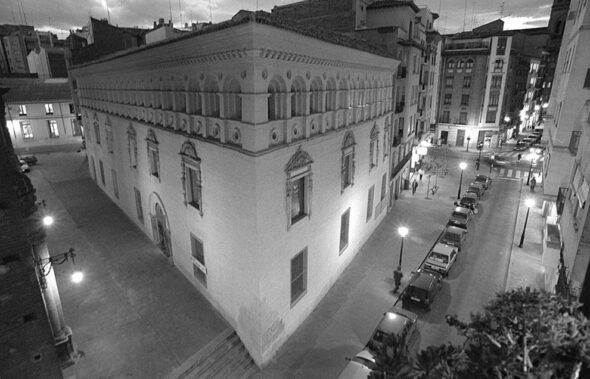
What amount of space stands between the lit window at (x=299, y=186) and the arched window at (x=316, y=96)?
2.24m

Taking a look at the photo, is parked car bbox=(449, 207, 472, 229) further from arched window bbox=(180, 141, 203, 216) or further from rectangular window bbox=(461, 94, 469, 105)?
rectangular window bbox=(461, 94, 469, 105)

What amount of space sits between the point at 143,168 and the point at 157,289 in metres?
7.62

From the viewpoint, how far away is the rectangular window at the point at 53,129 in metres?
45.6

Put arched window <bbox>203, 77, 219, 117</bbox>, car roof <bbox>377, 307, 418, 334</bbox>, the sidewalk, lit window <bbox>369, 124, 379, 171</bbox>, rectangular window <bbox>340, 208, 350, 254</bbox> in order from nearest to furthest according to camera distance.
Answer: arched window <bbox>203, 77, 219, 117</bbox> → the sidewalk → car roof <bbox>377, 307, 418, 334</bbox> → rectangular window <bbox>340, 208, 350, 254</bbox> → lit window <bbox>369, 124, 379, 171</bbox>

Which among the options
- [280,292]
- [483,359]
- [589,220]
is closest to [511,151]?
[589,220]

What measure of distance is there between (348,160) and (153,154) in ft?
36.3

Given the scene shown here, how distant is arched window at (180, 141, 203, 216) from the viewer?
1470 cm

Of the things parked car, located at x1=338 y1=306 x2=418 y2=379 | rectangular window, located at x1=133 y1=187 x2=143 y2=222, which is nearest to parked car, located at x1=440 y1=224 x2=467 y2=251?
parked car, located at x1=338 y1=306 x2=418 y2=379

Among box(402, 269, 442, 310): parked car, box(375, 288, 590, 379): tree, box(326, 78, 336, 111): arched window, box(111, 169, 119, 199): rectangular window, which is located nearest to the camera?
box(375, 288, 590, 379): tree

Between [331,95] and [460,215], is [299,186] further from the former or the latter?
[460,215]

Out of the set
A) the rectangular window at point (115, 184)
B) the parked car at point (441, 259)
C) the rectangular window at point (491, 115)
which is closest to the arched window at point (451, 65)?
the rectangular window at point (491, 115)

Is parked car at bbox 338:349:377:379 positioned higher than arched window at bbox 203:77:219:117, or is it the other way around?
arched window at bbox 203:77:219:117

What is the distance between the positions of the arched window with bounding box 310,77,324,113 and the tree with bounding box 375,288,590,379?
10628 millimetres

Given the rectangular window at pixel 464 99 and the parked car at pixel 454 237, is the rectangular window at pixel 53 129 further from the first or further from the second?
the rectangular window at pixel 464 99
